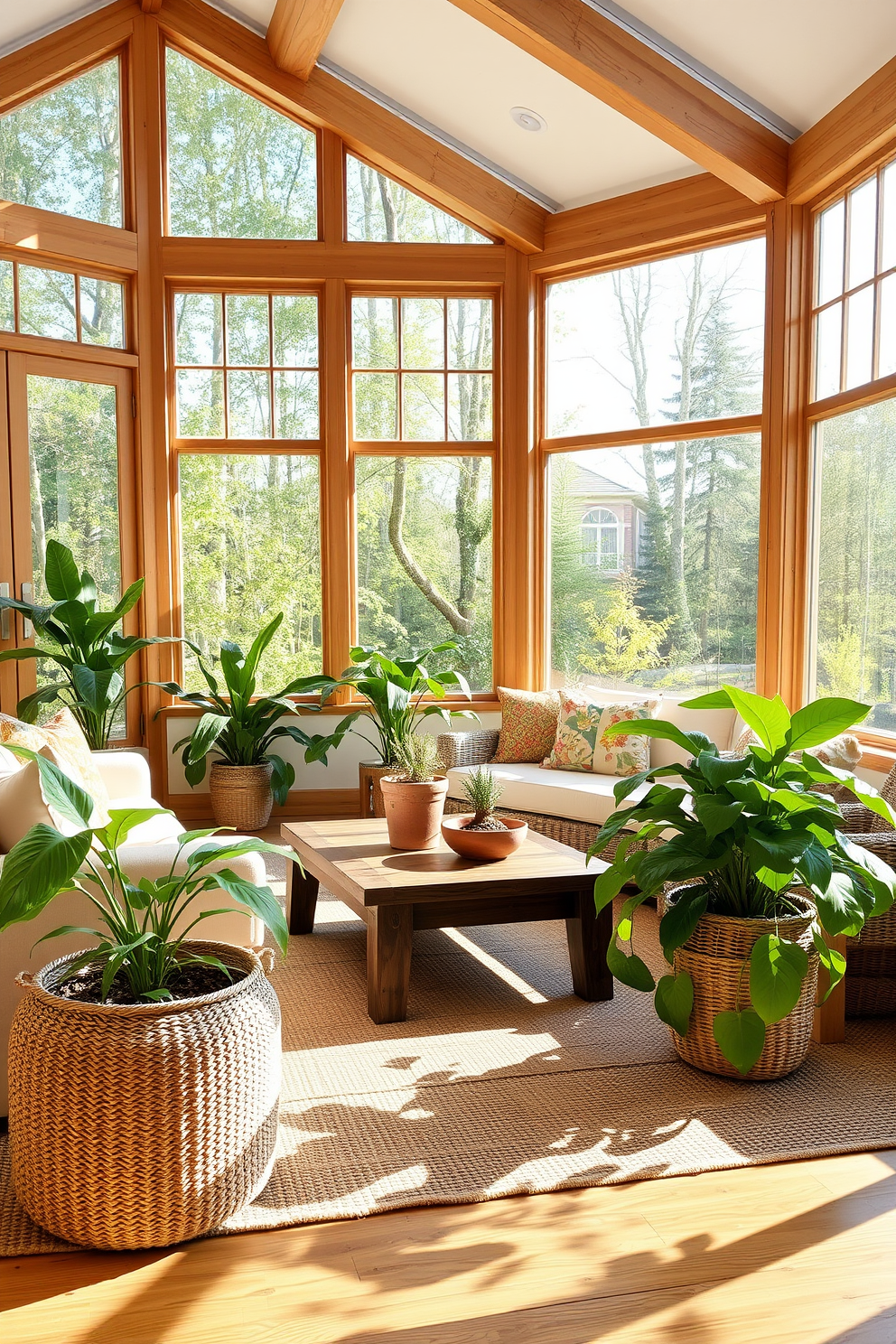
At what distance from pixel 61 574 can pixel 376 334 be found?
2291 mm

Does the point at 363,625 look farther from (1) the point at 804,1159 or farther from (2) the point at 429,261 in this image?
(1) the point at 804,1159

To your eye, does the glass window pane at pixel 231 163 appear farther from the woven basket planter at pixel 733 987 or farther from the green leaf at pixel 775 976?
the green leaf at pixel 775 976

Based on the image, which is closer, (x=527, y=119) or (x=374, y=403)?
(x=527, y=119)

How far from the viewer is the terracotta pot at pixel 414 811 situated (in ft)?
12.0

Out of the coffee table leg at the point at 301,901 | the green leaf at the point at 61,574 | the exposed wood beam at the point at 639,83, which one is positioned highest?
the exposed wood beam at the point at 639,83

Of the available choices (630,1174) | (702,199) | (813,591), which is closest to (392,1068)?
(630,1174)

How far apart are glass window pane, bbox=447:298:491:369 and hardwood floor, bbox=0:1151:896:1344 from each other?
16.4 feet

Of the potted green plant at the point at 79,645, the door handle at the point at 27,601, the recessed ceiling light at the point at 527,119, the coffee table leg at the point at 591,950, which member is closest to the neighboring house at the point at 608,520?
the recessed ceiling light at the point at 527,119

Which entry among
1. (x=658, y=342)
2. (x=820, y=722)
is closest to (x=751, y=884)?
(x=820, y=722)

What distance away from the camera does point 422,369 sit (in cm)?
637

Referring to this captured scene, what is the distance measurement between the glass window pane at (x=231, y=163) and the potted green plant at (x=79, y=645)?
7.00ft

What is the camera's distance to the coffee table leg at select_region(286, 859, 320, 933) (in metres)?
4.16

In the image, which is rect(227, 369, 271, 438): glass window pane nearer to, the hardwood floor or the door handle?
the door handle

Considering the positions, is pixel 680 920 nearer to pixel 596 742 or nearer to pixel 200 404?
pixel 596 742
